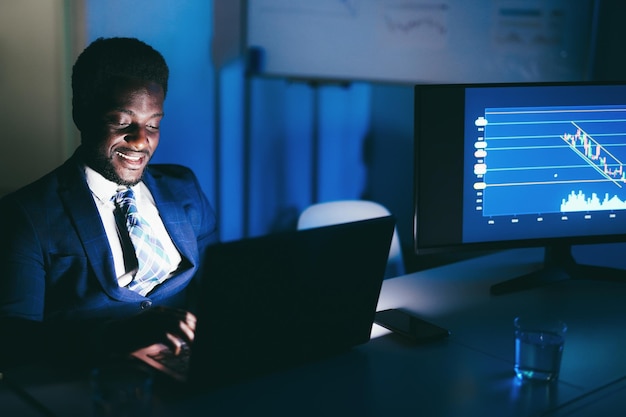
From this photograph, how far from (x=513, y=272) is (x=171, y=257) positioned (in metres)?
0.87

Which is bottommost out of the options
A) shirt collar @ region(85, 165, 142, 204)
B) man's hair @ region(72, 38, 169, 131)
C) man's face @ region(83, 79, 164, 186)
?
shirt collar @ region(85, 165, 142, 204)

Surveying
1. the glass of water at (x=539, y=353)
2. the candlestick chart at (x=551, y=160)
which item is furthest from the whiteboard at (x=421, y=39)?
the glass of water at (x=539, y=353)

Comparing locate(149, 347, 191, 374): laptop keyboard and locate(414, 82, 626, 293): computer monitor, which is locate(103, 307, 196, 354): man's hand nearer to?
locate(149, 347, 191, 374): laptop keyboard

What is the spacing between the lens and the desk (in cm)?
114

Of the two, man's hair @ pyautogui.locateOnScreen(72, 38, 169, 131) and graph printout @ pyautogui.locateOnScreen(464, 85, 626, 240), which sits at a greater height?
man's hair @ pyautogui.locateOnScreen(72, 38, 169, 131)

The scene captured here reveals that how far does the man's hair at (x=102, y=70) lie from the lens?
1670mm

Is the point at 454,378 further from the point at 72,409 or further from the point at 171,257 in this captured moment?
the point at 171,257

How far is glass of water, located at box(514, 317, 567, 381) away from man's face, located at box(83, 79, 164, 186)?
2.98ft

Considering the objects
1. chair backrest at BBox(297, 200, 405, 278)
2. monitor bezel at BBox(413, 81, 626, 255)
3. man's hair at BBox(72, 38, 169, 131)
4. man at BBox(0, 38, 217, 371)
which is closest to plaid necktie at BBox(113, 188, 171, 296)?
man at BBox(0, 38, 217, 371)

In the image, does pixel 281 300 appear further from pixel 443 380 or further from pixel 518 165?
pixel 518 165

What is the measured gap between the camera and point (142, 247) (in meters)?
1.68

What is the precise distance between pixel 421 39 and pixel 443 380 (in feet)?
6.18

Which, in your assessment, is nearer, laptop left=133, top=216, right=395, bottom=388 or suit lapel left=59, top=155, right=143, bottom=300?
laptop left=133, top=216, right=395, bottom=388

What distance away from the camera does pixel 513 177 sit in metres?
1.74
